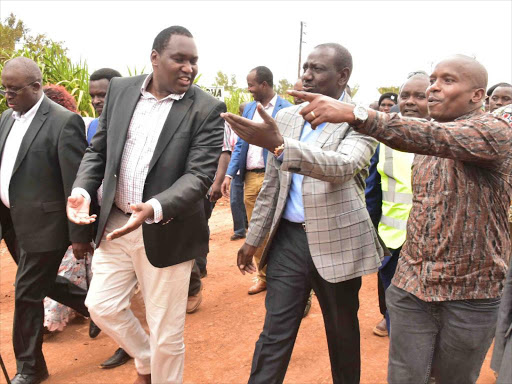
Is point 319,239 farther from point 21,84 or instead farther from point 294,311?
point 21,84

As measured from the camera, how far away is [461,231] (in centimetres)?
237

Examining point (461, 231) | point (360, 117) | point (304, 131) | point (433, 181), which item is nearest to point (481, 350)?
point (461, 231)

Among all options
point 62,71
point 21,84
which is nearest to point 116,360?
point 21,84

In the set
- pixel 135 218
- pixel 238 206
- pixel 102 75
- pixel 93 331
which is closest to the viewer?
pixel 135 218

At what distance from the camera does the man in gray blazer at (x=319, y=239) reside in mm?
2906

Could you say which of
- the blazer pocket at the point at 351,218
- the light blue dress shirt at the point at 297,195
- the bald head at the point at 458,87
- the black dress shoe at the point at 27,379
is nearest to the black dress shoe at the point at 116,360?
the black dress shoe at the point at 27,379

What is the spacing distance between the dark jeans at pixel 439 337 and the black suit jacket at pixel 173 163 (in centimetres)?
130

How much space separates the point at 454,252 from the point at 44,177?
2857 millimetres

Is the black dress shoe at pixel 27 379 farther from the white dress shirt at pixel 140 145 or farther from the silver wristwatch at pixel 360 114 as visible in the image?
the silver wristwatch at pixel 360 114

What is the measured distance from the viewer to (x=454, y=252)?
2385mm

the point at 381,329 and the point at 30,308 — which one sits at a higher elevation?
the point at 30,308

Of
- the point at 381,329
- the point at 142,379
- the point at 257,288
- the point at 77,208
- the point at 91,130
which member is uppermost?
the point at 91,130

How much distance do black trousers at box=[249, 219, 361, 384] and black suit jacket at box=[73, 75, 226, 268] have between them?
58 cm

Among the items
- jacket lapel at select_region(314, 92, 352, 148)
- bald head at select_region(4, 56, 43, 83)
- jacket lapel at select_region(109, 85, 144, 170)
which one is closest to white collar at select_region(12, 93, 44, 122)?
bald head at select_region(4, 56, 43, 83)
